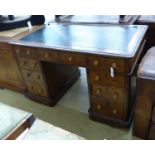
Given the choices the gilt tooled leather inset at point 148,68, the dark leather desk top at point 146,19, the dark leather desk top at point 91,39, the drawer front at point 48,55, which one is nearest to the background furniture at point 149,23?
the dark leather desk top at point 146,19

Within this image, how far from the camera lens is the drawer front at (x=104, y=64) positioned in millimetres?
1317

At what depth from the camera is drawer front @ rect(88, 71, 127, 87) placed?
139cm

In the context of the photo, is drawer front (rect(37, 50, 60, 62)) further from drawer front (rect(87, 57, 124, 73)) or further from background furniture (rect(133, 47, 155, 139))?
background furniture (rect(133, 47, 155, 139))

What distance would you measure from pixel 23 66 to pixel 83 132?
84cm

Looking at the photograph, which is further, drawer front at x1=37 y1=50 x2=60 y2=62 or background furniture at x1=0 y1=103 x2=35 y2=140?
drawer front at x1=37 y1=50 x2=60 y2=62

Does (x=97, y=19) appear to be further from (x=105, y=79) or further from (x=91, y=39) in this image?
(x=105, y=79)

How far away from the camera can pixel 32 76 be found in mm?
1876

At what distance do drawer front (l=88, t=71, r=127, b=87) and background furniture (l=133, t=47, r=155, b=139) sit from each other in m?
0.14

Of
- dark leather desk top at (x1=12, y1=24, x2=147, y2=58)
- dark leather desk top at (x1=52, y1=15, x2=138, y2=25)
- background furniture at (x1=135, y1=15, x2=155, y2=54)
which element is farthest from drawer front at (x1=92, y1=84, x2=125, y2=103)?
background furniture at (x1=135, y1=15, x2=155, y2=54)

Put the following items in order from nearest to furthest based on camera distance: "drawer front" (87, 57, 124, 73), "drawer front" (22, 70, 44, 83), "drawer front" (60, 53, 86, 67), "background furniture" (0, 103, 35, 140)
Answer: "background furniture" (0, 103, 35, 140) → "drawer front" (87, 57, 124, 73) → "drawer front" (60, 53, 86, 67) → "drawer front" (22, 70, 44, 83)

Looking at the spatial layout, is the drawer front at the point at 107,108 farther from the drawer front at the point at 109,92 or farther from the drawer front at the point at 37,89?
the drawer front at the point at 37,89

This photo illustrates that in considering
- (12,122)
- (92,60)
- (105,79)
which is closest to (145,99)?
(105,79)

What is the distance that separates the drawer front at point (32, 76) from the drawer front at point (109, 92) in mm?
568
